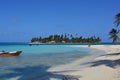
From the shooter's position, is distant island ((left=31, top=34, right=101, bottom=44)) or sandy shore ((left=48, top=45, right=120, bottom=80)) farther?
distant island ((left=31, top=34, right=101, bottom=44))

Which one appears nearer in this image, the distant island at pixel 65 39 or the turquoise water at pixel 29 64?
the turquoise water at pixel 29 64

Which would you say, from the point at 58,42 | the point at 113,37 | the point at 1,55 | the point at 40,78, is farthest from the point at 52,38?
the point at 40,78

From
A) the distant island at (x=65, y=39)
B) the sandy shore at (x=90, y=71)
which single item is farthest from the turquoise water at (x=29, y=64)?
the distant island at (x=65, y=39)

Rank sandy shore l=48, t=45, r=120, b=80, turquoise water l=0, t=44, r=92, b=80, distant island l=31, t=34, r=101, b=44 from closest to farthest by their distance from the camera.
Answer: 1. sandy shore l=48, t=45, r=120, b=80
2. turquoise water l=0, t=44, r=92, b=80
3. distant island l=31, t=34, r=101, b=44

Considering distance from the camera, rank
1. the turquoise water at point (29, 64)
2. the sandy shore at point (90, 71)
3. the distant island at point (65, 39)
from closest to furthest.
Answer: the sandy shore at point (90, 71)
the turquoise water at point (29, 64)
the distant island at point (65, 39)

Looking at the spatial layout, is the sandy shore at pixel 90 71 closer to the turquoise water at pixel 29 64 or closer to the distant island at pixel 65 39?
the turquoise water at pixel 29 64

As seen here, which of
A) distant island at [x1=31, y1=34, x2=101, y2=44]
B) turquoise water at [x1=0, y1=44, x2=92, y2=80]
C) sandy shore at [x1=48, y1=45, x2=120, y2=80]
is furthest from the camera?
distant island at [x1=31, y1=34, x2=101, y2=44]

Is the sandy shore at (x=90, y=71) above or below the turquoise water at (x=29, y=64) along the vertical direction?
above

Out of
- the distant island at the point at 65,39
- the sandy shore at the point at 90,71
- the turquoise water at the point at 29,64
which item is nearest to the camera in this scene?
the sandy shore at the point at 90,71

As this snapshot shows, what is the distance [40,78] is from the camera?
16703mm

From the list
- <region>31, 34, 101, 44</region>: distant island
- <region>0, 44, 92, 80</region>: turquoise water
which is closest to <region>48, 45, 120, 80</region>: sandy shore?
<region>0, 44, 92, 80</region>: turquoise water

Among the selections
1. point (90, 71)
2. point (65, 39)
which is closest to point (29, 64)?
point (90, 71)

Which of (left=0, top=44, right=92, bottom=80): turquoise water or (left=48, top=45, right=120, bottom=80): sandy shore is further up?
(left=48, top=45, right=120, bottom=80): sandy shore

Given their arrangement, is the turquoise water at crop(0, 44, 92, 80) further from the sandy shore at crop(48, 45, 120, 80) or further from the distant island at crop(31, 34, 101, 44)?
the distant island at crop(31, 34, 101, 44)
